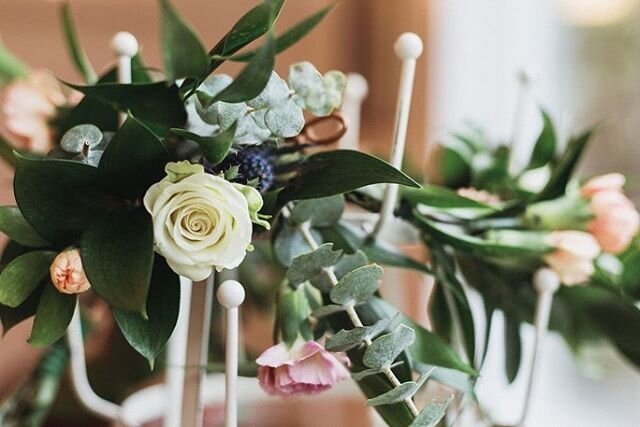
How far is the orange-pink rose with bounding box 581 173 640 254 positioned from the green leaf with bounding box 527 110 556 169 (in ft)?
0.16

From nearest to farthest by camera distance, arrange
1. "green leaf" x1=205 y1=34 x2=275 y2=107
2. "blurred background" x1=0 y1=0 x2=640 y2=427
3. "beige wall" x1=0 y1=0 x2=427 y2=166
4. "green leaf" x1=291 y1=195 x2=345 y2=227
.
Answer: "green leaf" x1=205 y1=34 x2=275 y2=107
"green leaf" x1=291 y1=195 x2=345 y2=227
"blurred background" x1=0 y1=0 x2=640 y2=427
"beige wall" x1=0 y1=0 x2=427 y2=166

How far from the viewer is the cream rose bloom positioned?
16.7 inches

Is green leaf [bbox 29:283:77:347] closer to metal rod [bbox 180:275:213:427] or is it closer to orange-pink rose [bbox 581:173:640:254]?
metal rod [bbox 180:275:213:427]

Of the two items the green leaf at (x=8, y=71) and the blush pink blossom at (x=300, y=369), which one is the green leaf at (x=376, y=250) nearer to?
the blush pink blossom at (x=300, y=369)

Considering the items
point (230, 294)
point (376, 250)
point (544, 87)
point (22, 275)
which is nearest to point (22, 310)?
point (22, 275)

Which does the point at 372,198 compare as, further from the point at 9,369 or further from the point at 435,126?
the point at 9,369

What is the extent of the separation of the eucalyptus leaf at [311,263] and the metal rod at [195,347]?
4.5 inches

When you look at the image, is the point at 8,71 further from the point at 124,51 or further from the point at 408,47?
the point at 408,47

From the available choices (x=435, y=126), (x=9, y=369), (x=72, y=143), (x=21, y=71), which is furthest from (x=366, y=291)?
(x=9, y=369)

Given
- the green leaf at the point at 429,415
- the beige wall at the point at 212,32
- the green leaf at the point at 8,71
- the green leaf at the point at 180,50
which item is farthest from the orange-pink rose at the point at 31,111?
the beige wall at the point at 212,32

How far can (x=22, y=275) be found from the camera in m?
0.48

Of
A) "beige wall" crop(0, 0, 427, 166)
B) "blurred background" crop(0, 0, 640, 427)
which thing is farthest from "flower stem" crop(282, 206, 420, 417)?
"beige wall" crop(0, 0, 427, 166)

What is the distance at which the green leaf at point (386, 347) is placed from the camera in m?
0.46

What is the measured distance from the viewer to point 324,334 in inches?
22.0
